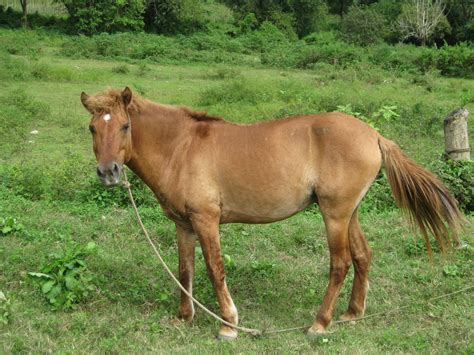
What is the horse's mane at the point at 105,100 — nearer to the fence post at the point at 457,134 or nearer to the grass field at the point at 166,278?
the grass field at the point at 166,278

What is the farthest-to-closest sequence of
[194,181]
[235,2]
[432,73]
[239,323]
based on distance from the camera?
[235,2] → [432,73] → [239,323] → [194,181]

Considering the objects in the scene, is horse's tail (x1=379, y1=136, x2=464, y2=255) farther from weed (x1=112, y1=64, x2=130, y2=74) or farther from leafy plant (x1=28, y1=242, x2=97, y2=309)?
weed (x1=112, y1=64, x2=130, y2=74)

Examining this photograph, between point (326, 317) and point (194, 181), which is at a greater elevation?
point (194, 181)

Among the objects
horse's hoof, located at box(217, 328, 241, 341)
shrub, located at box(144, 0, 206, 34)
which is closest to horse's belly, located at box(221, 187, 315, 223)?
horse's hoof, located at box(217, 328, 241, 341)

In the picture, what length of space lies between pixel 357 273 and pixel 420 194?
0.87 meters

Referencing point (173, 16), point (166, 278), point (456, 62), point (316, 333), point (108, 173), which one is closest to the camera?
point (108, 173)

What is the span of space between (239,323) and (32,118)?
9.41 m

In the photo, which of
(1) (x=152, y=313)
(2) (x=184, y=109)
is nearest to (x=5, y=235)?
(1) (x=152, y=313)

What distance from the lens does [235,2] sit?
3897 cm

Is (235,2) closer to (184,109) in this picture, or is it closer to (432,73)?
(432,73)

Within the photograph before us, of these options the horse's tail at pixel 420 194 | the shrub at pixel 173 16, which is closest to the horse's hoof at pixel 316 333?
the horse's tail at pixel 420 194

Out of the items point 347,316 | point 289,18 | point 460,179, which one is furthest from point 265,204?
point 289,18

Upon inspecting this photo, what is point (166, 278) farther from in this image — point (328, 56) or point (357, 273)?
point (328, 56)

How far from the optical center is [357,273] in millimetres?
5125
